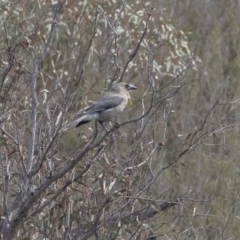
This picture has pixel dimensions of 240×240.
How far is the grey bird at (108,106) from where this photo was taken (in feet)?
25.1

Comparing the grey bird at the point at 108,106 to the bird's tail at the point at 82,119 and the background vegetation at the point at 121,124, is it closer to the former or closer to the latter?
the bird's tail at the point at 82,119

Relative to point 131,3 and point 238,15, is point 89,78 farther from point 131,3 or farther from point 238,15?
point 238,15

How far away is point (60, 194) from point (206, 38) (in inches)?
422

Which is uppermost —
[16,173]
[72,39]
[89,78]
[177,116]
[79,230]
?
[16,173]

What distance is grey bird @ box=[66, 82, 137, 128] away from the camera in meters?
7.64

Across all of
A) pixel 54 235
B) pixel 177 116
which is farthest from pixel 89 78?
pixel 54 235

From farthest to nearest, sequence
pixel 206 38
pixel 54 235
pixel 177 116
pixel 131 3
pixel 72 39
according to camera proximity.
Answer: pixel 206 38 → pixel 177 116 → pixel 131 3 → pixel 72 39 → pixel 54 235

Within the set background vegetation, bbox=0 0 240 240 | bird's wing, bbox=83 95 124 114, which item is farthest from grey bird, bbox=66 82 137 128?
background vegetation, bbox=0 0 240 240

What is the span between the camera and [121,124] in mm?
6203

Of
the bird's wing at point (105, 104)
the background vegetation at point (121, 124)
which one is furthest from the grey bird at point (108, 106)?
the background vegetation at point (121, 124)

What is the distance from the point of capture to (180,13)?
17781 millimetres

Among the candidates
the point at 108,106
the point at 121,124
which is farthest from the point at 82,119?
the point at 121,124

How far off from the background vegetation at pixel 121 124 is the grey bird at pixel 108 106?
130 millimetres

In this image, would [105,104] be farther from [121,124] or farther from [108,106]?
[121,124]
